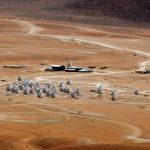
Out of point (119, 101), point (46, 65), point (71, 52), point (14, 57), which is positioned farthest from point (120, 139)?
point (71, 52)

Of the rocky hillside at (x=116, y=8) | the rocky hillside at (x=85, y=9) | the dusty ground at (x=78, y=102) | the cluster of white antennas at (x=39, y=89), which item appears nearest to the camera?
the dusty ground at (x=78, y=102)

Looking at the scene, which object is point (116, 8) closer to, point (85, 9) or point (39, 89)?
point (85, 9)

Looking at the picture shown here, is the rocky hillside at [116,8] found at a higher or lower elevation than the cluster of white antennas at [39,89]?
higher

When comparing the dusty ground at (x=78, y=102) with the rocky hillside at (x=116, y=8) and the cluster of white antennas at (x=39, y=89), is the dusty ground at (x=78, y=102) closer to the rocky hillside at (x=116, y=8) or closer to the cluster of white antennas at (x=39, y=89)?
the cluster of white antennas at (x=39, y=89)

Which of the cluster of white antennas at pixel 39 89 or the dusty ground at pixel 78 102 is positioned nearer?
the dusty ground at pixel 78 102

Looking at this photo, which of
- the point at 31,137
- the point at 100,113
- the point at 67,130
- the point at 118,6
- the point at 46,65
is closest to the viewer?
the point at 31,137

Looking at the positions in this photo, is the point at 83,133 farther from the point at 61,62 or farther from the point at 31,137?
the point at 61,62

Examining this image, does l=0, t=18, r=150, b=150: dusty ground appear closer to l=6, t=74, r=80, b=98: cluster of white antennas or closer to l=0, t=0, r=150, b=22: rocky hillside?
l=6, t=74, r=80, b=98: cluster of white antennas

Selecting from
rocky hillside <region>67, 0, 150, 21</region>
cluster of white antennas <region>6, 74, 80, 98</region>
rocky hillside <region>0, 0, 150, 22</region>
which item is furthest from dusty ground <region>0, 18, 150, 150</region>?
rocky hillside <region>67, 0, 150, 21</region>

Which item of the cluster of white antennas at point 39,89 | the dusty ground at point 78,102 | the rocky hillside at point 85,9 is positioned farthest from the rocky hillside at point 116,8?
the cluster of white antennas at point 39,89
